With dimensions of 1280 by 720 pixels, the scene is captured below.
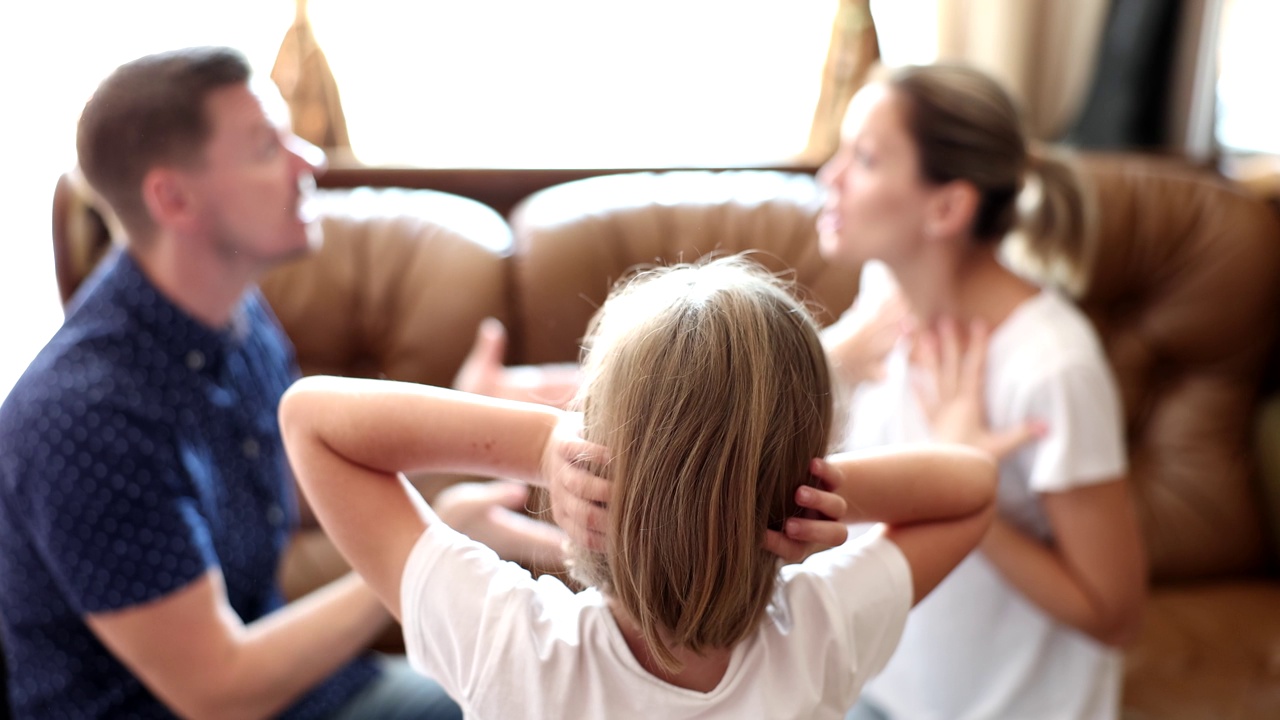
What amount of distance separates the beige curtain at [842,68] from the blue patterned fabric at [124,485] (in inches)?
54.2

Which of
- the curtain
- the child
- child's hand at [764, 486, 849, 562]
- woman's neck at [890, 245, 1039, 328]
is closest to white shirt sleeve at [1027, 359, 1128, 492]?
woman's neck at [890, 245, 1039, 328]

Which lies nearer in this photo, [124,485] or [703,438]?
[703,438]

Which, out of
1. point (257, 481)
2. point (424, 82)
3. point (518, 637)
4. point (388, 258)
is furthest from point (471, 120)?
point (518, 637)

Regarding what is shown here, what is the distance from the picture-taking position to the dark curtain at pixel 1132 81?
238 centimetres

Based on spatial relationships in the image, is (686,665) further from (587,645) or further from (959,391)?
(959,391)

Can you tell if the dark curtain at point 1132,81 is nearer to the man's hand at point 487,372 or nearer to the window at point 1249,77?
the window at point 1249,77

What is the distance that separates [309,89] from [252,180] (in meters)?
1.12

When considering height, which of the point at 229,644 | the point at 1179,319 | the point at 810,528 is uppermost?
the point at 810,528

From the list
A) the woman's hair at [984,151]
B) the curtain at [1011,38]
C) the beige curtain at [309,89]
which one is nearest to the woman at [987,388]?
the woman's hair at [984,151]

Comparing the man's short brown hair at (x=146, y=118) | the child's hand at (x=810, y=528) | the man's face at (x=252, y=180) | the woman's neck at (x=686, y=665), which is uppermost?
the man's short brown hair at (x=146, y=118)

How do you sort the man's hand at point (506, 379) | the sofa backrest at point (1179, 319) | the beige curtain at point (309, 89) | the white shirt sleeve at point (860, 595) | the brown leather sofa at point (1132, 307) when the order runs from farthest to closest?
the beige curtain at point (309, 89) → the sofa backrest at point (1179, 319) → the brown leather sofa at point (1132, 307) → the man's hand at point (506, 379) → the white shirt sleeve at point (860, 595)

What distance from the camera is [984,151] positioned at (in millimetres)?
1257

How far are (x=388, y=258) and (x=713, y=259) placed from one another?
933 millimetres

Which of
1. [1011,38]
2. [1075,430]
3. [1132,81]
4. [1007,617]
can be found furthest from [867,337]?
[1132,81]
